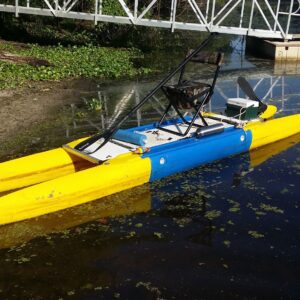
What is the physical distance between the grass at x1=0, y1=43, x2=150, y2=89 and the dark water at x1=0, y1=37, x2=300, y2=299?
5.82 metres

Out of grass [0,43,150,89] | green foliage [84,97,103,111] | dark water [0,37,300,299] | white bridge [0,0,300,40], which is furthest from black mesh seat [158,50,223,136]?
white bridge [0,0,300,40]

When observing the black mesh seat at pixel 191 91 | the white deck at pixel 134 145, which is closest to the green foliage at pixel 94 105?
the white deck at pixel 134 145

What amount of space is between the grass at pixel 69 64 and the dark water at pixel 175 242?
5.82 m

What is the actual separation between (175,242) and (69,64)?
36.0 ft

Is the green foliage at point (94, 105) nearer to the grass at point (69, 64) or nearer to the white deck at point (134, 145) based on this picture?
the grass at point (69, 64)

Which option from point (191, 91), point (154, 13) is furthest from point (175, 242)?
point (154, 13)

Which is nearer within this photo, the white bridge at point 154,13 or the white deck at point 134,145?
the white deck at point 134,145

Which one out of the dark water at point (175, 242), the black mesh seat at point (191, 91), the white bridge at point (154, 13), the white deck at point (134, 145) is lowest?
the dark water at point (175, 242)

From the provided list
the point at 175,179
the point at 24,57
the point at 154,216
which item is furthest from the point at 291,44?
the point at 154,216

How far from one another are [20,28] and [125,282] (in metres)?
17.9

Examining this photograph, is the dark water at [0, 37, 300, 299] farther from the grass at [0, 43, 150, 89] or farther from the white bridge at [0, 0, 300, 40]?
the white bridge at [0, 0, 300, 40]

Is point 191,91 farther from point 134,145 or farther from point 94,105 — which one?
point 94,105

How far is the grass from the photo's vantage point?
1324 cm

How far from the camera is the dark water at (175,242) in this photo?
15.5 ft
